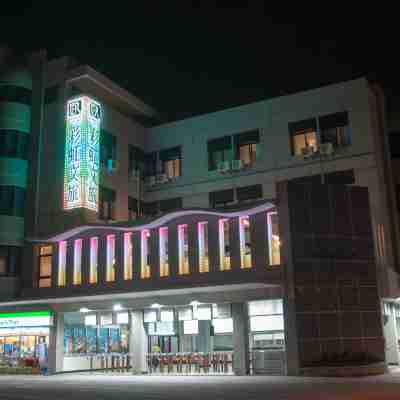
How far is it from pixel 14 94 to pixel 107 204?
1024cm

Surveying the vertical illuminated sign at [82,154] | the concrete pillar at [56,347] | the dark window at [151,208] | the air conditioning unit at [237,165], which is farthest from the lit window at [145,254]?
the dark window at [151,208]

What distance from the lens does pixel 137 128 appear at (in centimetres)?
4691

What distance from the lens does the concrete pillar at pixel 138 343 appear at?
32.4 metres

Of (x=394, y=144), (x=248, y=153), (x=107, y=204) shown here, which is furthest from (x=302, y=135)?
(x=107, y=204)

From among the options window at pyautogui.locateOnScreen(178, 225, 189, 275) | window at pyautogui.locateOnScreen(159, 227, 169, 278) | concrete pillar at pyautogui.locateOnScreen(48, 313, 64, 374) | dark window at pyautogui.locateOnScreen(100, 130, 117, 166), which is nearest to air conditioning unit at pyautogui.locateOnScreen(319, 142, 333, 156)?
window at pyautogui.locateOnScreen(178, 225, 189, 275)

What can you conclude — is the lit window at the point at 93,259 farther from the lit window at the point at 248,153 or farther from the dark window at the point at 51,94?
the lit window at the point at 248,153

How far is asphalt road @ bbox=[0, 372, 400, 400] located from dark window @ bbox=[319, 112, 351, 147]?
17.2 meters

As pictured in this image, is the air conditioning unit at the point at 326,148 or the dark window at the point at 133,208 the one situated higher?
the air conditioning unit at the point at 326,148

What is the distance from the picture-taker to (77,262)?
36.2 metres

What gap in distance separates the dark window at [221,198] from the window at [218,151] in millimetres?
2060

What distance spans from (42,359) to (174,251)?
36.2 feet

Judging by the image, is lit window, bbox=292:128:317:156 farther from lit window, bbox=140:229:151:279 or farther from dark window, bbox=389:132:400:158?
lit window, bbox=140:229:151:279

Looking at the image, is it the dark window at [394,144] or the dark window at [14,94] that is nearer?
the dark window at [14,94]

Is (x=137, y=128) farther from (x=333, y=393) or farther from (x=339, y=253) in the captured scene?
(x=333, y=393)
